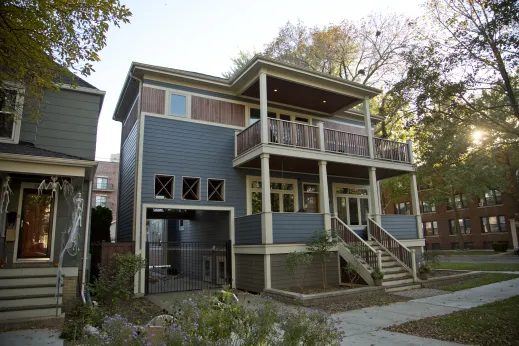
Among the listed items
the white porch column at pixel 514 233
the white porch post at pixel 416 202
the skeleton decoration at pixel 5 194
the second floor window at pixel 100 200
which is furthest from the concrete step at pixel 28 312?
the white porch column at pixel 514 233

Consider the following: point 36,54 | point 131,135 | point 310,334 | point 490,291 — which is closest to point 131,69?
point 131,135

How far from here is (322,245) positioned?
11453 millimetres

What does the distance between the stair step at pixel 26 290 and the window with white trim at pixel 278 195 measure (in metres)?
7.59

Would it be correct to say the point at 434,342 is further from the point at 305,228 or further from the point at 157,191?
the point at 157,191

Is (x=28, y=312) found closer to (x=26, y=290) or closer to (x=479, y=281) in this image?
(x=26, y=290)

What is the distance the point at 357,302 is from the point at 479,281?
602 cm

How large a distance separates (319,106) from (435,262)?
819cm

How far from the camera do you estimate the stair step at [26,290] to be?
7.66 meters

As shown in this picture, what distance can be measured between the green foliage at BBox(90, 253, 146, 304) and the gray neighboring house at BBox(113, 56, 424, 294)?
98 centimetres

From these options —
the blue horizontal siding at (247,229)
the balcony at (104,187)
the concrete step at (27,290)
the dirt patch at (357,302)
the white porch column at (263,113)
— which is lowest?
the dirt patch at (357,302)

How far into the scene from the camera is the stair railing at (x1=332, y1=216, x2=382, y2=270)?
11.6 metres

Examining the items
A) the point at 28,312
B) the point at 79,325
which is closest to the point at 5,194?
the point at 28,312

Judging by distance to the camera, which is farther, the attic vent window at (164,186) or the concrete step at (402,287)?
the attic vent window at (164,186)

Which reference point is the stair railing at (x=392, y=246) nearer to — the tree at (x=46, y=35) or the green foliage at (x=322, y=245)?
the green foliage at (x=322, y=245)
